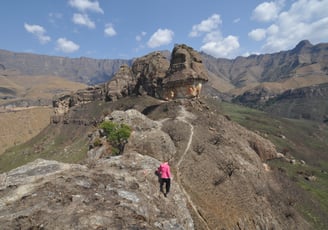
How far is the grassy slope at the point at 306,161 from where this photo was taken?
146 feet

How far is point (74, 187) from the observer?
16969mm

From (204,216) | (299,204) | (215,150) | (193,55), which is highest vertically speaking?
(193,55)

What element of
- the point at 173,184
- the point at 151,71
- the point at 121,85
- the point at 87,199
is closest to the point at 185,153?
the point at 173,184

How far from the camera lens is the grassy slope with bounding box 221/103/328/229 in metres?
44.4

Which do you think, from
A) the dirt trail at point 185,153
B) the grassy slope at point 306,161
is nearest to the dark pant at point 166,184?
the dirt trail at point 185,153

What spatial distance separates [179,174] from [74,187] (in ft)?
→ 40.9

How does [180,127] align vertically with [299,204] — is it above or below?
above

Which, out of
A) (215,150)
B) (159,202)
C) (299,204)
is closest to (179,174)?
(215,150)

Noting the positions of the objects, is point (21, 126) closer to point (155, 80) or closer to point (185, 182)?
point (155, 80)

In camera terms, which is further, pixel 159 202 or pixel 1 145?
pixel 1 145

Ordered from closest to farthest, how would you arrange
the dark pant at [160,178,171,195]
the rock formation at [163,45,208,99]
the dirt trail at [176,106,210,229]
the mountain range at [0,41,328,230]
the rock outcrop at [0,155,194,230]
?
the rock outcrop at [0,155,194,230] < the mountain range at [0,41,328,230] < the dark pant at [160,178,171,195] < the dirt trail at [176,106,210,229] < the rock formation at [163,45,208,99]

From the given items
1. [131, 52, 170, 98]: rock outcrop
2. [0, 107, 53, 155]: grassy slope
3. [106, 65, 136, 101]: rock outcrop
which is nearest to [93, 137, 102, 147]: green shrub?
[131, 52, 170, 98]: rock outcrop

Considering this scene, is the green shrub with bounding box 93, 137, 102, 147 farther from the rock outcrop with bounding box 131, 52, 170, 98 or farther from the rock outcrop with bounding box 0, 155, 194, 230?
the rock outcrop with bounding box 131, 52, 170, 98

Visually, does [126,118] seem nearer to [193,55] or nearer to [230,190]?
[230,190]
